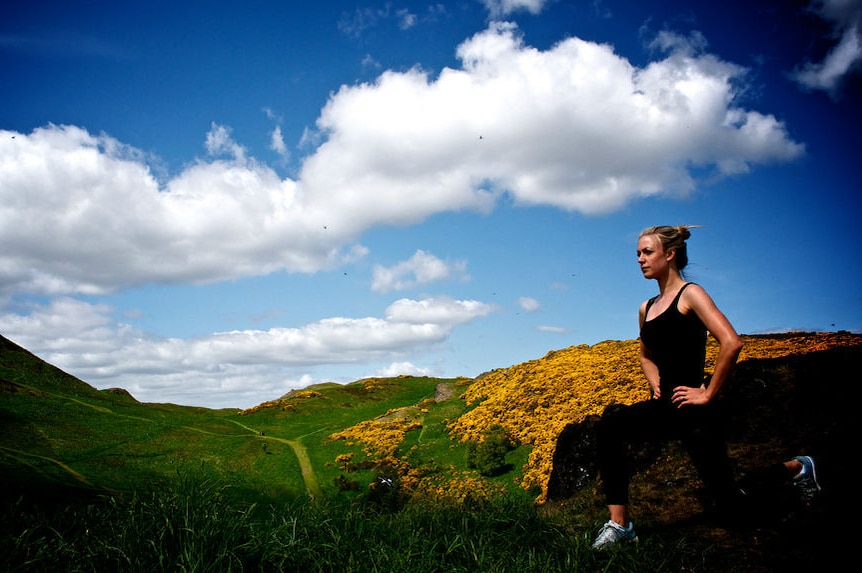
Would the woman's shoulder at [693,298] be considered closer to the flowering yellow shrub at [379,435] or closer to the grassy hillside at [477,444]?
the grassy hillside at [477,444]

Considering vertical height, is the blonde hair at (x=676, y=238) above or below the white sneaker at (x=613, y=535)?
above

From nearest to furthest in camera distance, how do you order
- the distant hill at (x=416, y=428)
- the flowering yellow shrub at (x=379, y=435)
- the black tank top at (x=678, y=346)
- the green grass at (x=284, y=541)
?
the green grass at (x=284, y=541) → the black tank top at (x=678, y=346) → the distant hill at (x=416, y=428) → the flowering yellow shrub at (x=379, y=435)

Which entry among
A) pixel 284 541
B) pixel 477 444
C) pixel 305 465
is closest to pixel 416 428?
pixel 305 465

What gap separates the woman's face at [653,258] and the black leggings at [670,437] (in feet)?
4.25

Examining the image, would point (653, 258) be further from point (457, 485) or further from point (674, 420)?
point (457, 485)

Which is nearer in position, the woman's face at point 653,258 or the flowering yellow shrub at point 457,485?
the woman's face at point 653,258

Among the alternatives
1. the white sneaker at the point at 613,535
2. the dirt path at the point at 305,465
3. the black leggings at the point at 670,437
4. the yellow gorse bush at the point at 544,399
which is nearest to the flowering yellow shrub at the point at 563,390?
the yellow gorse bush at the point at 544,399

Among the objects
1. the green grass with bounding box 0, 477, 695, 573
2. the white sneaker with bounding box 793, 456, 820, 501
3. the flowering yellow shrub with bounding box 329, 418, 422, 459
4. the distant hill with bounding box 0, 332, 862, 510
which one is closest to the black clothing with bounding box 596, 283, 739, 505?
the white sneaker with bounding box 793, 456, 820, 501

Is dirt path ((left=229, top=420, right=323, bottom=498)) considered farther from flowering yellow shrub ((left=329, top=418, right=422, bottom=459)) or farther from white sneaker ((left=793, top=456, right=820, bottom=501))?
white sneaker ((left=793, top=456, right=820, bottom=501))

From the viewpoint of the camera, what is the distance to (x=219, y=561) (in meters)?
4.08

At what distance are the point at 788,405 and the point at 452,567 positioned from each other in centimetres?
600

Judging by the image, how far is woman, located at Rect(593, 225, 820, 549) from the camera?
4.63 metres

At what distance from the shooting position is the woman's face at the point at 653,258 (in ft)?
16.7

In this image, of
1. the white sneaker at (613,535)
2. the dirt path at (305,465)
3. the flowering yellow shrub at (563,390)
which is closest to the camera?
the white sneaker at (613,535)
